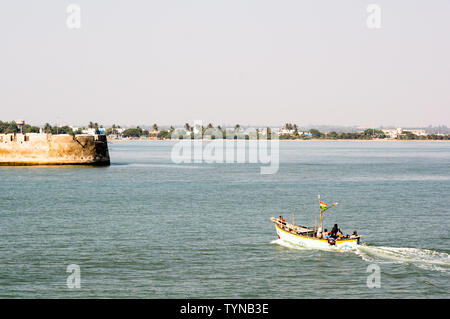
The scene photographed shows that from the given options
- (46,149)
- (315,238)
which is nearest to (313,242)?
(315,238)

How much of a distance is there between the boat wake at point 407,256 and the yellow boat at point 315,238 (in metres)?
0.86

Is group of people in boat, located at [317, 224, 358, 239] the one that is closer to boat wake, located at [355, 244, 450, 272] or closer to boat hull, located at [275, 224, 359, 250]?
boat hull, located at [275, 224, 359, 250]

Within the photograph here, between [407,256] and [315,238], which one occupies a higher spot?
[315,238]

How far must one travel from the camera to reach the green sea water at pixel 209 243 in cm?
2820

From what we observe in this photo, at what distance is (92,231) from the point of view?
41469 millimetres

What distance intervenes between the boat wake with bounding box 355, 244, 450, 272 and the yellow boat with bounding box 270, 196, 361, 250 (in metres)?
0.86

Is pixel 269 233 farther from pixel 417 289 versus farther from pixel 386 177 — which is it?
pixel 386 177

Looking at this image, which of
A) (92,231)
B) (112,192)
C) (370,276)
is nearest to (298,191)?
(112,192)

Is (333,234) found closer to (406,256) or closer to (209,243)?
(406,256)

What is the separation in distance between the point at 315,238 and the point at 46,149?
6789cm

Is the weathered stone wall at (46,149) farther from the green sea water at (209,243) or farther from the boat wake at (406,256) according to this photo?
the boat wake at (406,256)

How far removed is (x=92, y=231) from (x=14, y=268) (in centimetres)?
1070

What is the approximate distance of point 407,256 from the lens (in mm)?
33938

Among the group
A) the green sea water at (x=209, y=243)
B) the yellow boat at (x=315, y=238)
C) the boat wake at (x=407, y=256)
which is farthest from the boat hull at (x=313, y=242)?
the boat wake at (x=407, y=256)
